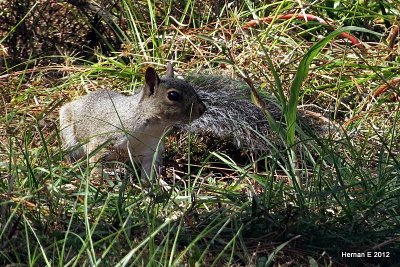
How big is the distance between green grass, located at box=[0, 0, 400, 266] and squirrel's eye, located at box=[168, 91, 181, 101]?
33cm

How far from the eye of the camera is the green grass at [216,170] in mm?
3010

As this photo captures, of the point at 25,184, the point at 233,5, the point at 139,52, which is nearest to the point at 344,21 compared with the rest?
the point at 233,5

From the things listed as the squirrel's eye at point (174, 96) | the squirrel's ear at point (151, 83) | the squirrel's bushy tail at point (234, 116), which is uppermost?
the squirrel's ear at point (151, 83)

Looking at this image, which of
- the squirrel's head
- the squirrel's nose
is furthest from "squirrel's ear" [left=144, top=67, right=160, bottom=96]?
the squirrel's nose

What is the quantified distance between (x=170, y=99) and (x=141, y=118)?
19cm

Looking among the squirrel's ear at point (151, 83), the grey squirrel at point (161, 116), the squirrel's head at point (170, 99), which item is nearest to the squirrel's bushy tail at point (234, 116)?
the grey squirrel at point (161, 116)

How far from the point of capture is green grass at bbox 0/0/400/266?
3010mm

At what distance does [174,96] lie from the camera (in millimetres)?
4457

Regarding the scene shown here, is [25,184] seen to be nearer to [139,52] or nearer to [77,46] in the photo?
[139,52]

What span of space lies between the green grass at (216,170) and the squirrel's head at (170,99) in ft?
0.85

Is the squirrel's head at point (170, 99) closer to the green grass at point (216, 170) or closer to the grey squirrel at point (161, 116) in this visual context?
the grey squirrel at point (161, 116)

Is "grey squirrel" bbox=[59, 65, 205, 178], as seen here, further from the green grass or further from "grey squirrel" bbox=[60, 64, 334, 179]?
the green grass

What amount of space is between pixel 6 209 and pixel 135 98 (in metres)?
1.66

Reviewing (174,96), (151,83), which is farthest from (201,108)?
(151,83)
